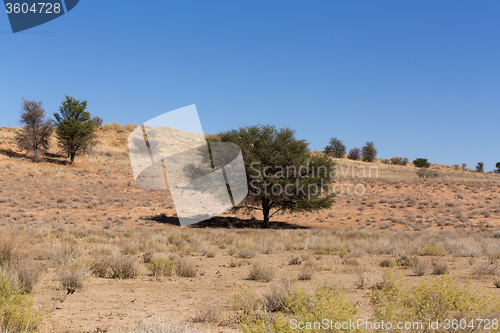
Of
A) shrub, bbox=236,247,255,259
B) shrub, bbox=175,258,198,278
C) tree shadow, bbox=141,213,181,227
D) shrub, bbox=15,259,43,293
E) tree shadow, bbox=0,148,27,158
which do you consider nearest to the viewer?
shrub, bbox=15,259,43,293

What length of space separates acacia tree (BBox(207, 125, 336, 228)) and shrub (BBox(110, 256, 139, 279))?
14.8 metres

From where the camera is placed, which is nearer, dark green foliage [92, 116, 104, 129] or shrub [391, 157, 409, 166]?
dark green foliage [92, 116, 104, 129]

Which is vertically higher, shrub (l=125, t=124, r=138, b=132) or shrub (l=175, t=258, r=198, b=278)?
shrub (l=125, t=124, r=138, b=132)

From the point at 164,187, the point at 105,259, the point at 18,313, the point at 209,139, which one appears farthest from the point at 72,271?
the point at 164,187

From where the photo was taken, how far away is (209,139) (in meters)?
25.5

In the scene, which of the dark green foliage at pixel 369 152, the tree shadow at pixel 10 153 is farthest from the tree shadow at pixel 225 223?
the dark green foliage at pixel 369 152

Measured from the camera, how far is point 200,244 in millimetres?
14680

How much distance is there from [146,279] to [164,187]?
3588 cm

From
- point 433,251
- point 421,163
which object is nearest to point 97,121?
point 433,251

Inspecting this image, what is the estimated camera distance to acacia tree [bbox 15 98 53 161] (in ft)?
147

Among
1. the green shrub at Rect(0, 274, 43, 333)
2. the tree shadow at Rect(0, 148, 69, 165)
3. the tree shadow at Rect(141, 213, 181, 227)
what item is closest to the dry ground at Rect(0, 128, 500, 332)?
the tree shadow at Rect(141, 213, 181, 227)

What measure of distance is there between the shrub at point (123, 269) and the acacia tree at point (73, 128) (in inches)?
1739

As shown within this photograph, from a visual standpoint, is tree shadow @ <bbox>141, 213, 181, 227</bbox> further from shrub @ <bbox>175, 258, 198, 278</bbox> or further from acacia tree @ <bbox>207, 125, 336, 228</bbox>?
shrub @ <bbox>175, 258, 198, 278</bbox>

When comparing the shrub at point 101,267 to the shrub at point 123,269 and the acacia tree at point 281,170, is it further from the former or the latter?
the acacia tree at point 281,170
